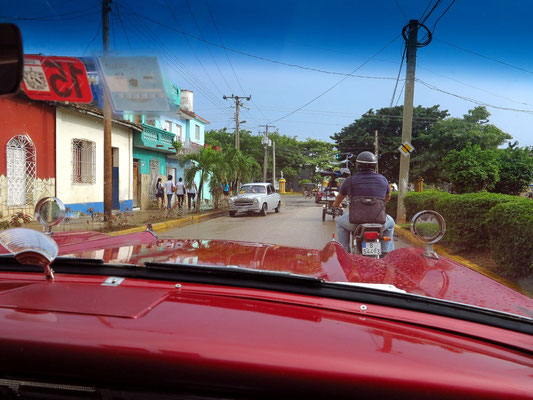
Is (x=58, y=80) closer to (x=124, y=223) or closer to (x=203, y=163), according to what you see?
(x=124, y=223)

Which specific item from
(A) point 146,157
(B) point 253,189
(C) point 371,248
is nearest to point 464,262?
(C) point 371,248

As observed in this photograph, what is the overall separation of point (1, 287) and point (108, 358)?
59cm

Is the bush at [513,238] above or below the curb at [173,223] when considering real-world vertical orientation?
above

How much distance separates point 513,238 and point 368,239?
2831 millimetres

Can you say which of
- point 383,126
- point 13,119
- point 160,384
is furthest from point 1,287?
point 383,126

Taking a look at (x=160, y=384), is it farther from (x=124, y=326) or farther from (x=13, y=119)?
(x=13, y=119)

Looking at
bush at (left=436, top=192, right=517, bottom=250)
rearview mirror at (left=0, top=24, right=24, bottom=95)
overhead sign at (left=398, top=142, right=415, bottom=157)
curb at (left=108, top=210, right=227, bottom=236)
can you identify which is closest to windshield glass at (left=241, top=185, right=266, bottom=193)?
curb at (left=108, top=210, right=227, bottom=236)

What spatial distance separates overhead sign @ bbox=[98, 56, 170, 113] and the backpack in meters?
2.53

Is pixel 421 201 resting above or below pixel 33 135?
below

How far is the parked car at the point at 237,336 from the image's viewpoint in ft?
3.26

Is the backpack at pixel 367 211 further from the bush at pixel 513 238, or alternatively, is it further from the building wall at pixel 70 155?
the building wall at pixel 70 155

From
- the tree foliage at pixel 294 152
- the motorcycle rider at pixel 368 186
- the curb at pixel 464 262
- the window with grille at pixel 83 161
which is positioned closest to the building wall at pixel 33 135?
the window with grille at pixel 83 161

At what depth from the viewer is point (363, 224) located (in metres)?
4.60

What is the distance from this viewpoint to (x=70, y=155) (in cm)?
1448
